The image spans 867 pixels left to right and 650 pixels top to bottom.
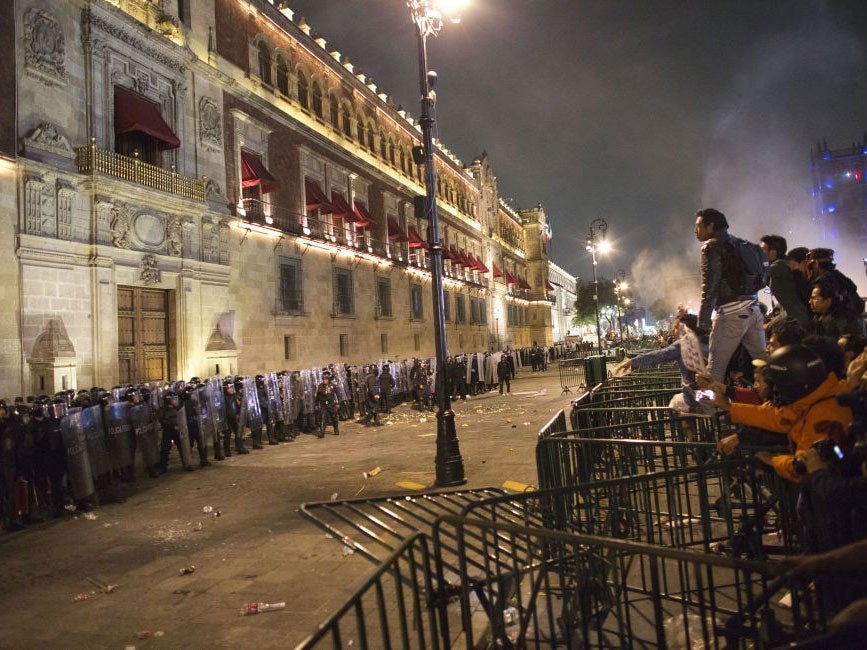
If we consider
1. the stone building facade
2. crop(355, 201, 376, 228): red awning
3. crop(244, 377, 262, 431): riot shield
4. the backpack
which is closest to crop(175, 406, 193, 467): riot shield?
crop(244, 377, 262, 431): riot shield

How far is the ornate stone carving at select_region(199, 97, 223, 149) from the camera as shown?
18.9 metres

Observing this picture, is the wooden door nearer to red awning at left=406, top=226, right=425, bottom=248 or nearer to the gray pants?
the gray pants

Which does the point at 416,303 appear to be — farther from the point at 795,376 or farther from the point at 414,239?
the point at 795,376

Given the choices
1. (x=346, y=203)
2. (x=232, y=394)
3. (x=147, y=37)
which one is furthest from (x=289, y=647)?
(x=346, y=203)

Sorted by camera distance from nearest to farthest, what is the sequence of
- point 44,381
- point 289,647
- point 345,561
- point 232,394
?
point 289,647
point 345,561
point 232,394
point 44,381

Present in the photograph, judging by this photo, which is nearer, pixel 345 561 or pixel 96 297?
pixel 345 561

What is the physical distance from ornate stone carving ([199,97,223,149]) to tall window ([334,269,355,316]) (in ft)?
26.7

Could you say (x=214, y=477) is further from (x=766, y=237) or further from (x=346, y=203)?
(x=346, y=203)

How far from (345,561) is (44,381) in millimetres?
11686

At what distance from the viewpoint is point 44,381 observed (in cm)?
1335

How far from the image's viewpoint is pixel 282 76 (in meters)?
24.1

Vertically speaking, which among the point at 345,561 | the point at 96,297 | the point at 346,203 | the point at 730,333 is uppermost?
the point at 346,203

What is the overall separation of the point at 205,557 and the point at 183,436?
545cm

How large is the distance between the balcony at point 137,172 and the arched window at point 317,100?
10.2 m
